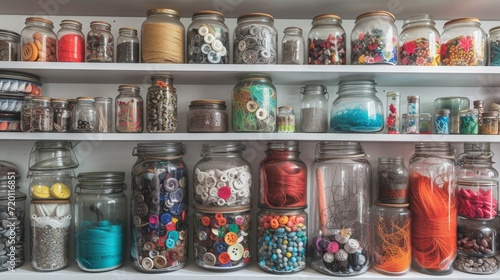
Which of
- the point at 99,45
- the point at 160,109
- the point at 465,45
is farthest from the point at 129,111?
the point at 465,45

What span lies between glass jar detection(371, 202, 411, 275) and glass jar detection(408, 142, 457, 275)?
0.04m

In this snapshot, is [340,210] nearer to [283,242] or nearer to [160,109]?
[283,242]

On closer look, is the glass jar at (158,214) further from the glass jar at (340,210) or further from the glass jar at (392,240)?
the glass jar at (392,240)

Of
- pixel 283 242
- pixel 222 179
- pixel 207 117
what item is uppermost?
pixel 207 117

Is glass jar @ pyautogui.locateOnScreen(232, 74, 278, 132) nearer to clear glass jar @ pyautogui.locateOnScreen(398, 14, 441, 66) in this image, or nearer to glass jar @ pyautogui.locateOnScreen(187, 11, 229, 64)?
glass jar @ pyautogui.locateOnScreen(187, 11, 229, 64)

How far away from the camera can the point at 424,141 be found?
1027 mm

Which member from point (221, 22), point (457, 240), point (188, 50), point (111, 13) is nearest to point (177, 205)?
point (188, 50)

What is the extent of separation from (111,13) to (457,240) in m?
1.28

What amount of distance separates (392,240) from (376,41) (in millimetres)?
570

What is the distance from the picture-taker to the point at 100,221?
1047 millimetres

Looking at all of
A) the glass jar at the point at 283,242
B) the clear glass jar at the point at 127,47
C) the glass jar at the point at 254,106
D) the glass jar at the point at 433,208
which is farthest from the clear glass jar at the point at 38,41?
the glass jar at the point at 433,208

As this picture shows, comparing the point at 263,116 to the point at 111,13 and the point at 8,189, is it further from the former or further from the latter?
the point at 8,189

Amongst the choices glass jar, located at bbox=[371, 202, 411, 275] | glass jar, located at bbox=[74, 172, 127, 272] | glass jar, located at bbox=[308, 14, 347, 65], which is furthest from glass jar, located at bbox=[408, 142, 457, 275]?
glass jar, located at bbox=[74, 172, 127, 272]

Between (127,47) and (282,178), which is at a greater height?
(127,47)
